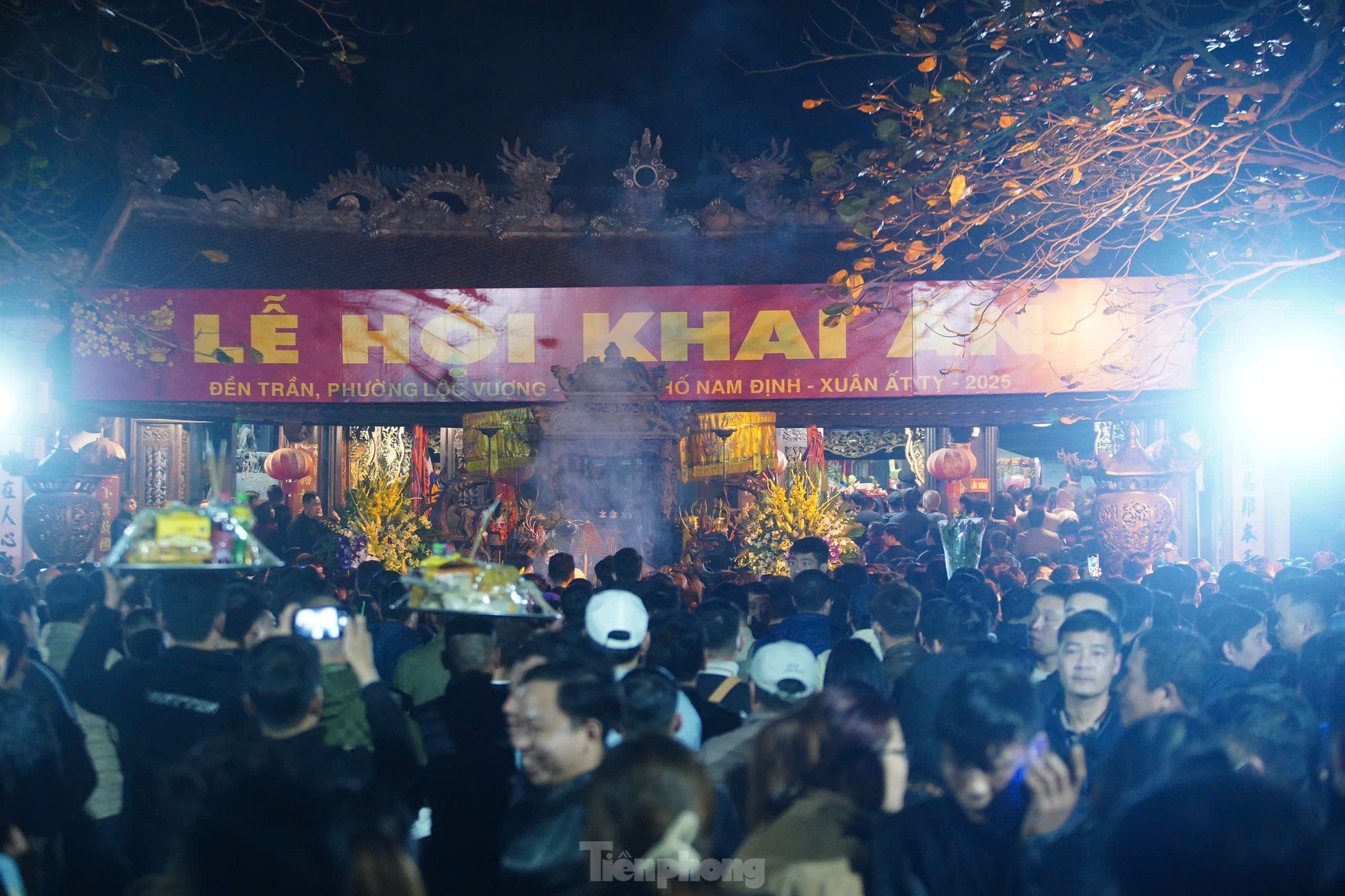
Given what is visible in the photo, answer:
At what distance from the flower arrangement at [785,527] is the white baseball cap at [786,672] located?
7471 mm

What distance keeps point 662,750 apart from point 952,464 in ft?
51.1

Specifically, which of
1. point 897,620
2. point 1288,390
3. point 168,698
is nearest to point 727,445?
point 1288,390

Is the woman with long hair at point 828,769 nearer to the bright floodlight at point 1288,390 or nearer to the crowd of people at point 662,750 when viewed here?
the crowd of people at point 662,750

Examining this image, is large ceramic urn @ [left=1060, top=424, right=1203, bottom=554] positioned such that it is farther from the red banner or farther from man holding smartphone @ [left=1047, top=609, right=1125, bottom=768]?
man holding smartphone @ [left=1047, top=609, right=1125, bottom=768]

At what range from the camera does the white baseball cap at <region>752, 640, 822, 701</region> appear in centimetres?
406

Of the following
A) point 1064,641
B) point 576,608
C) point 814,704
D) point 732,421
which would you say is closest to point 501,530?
point 732,421

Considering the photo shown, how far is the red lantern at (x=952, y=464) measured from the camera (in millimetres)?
17531

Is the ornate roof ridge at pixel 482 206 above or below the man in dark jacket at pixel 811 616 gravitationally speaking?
above

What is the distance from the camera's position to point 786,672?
4.07m

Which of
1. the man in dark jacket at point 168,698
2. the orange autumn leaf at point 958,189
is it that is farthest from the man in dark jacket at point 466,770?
the orange autumn leaf at point 958,189

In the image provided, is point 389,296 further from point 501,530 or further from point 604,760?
point 604,760

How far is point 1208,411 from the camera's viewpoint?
13406 mm

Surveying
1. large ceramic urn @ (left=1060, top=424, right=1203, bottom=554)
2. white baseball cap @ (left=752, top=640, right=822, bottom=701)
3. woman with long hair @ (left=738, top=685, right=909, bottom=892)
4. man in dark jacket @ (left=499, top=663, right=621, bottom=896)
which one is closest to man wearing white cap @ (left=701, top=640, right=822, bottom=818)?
white baseball cap @ (left=752, top=640, right=822, bottom=701)

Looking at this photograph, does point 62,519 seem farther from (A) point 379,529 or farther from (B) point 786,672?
(B) point 786,672
